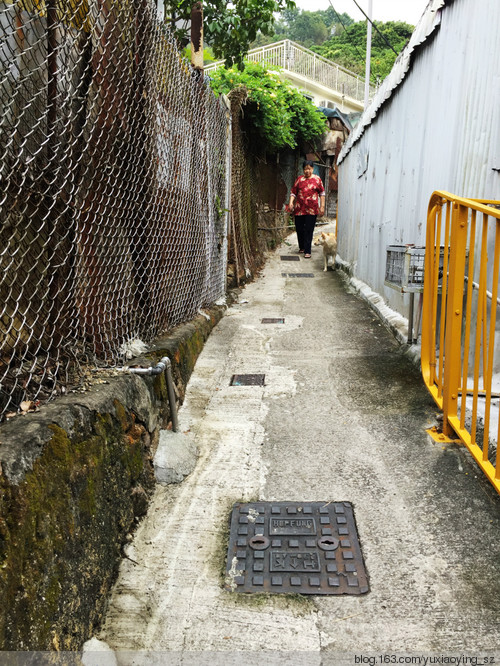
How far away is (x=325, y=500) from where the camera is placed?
8.50 ft

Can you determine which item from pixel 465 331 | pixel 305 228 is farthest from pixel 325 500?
pixel 305 228

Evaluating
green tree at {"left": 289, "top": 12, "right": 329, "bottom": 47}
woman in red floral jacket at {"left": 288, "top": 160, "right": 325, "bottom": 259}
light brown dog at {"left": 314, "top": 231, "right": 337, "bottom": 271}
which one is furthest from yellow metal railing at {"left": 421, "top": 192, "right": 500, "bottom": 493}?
green tree at {"left": 289, "top": 12, "right": 329, "bottom": 47}

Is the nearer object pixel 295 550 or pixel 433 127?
pixel 295 550

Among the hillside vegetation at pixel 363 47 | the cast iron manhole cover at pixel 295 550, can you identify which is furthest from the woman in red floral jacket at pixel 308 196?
the hillside vegetation at pixel 363 47

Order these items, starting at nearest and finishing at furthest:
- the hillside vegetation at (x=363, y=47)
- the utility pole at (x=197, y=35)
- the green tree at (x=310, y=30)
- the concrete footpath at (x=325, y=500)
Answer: the concrete footpath at (x=325, y=500), the utility pole at (x=197, y=35), the hillside vegetation at (x=363, y=47), the green tree at (x=310, y=30)

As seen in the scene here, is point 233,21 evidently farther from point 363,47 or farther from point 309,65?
point 363,47

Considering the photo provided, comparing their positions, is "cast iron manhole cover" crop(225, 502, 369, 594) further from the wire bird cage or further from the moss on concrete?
the wire bird cage

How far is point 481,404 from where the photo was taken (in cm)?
305

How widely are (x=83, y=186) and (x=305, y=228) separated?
→ 8.62m

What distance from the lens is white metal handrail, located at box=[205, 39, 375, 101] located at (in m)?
24.2

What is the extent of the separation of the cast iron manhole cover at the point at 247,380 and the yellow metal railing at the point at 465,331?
4.09 feet

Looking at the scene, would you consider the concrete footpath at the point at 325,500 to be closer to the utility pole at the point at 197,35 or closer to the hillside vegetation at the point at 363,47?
the utility pole at the point at 197,35

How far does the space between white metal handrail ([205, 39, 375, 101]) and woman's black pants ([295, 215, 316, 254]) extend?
1470 centimetres

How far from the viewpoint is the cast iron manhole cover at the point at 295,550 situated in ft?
6.89
